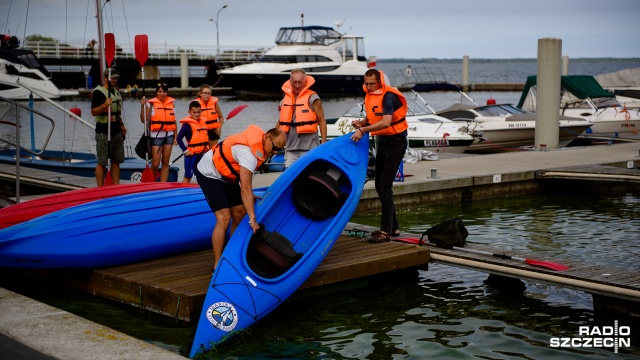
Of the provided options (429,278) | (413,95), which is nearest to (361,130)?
(429,278)

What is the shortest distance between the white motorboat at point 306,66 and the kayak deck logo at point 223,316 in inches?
1813

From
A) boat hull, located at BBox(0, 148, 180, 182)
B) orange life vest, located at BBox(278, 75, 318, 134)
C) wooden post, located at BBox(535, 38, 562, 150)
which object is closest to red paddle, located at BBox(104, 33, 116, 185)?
boat hull, located at BBox(0, 148, 180, 182)

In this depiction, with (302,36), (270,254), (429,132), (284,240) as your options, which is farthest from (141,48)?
(302,36)

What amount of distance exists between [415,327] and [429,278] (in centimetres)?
169

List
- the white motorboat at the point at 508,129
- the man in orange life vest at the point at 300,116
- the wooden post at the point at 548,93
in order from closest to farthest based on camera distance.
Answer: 1. the man in orange life vest at the point at 300,116
2. the wooden post at the point at 548,93
3. the white motorboat at the point at 508,129

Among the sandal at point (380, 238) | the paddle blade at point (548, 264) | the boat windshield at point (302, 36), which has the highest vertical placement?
the boat windshield at point (302, 36)

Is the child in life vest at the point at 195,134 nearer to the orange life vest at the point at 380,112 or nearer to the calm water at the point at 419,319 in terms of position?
the orange life vest at the point at 380,112

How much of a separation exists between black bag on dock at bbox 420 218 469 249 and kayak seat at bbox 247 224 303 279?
1.98 meters

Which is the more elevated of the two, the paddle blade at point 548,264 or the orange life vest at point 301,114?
the orange life vest at point 301,114

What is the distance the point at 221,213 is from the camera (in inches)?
300

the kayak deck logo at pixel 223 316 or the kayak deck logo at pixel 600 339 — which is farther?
the kayak deck logo at pixel 600 339

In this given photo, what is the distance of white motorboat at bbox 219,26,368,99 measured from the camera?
53.7 m

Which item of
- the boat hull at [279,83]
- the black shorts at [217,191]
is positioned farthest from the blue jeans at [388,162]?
the boat hull at [279,83]

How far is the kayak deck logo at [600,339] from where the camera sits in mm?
7160
